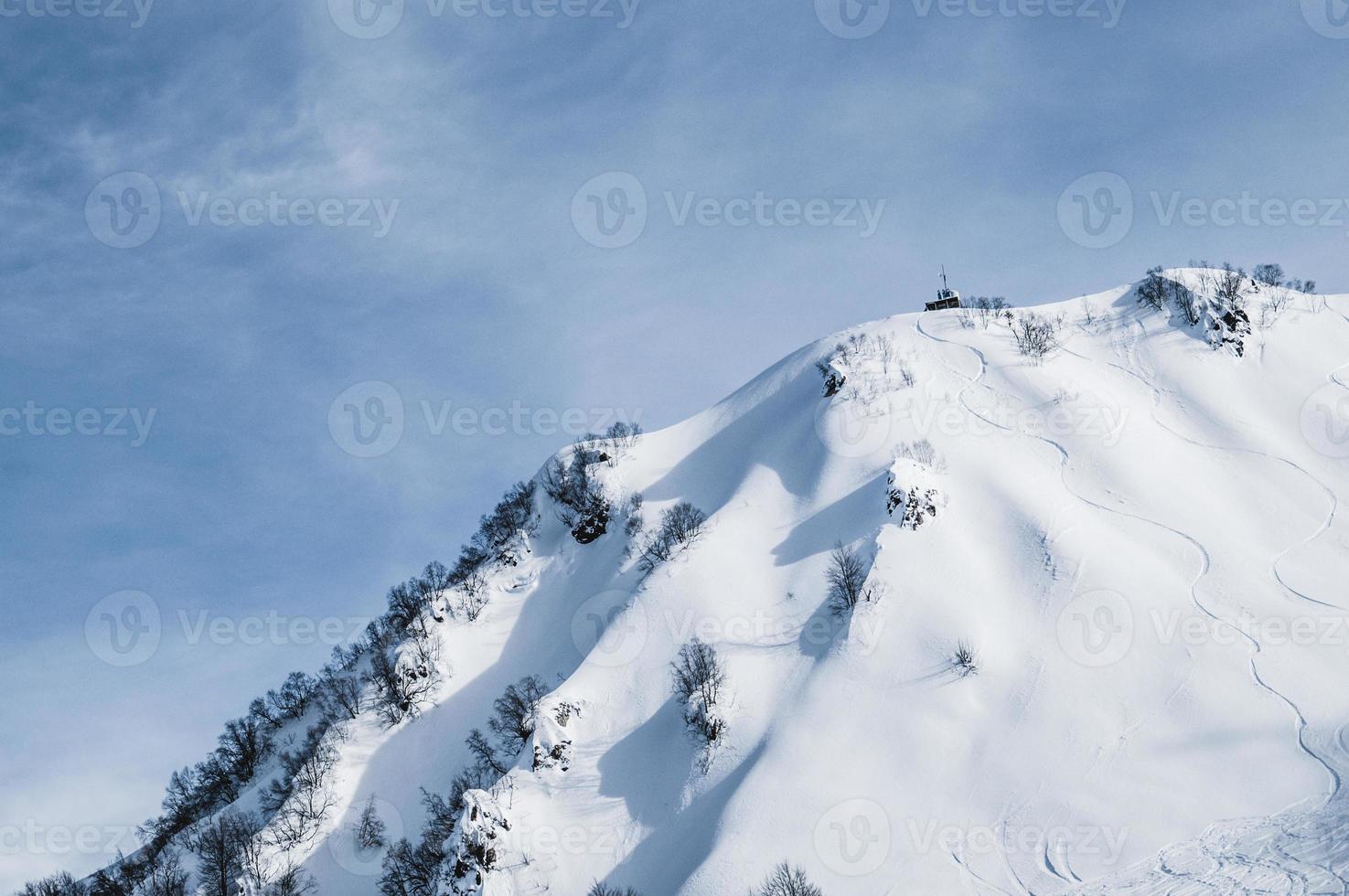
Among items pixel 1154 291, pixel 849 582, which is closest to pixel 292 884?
pixel 849 582

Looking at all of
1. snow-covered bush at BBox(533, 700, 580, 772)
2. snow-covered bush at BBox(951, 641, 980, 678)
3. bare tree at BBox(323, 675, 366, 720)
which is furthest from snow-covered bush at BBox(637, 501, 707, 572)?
bare tree at BBox(323, 675, 366, 720)

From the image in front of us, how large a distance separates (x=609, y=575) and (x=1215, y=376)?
169 feet

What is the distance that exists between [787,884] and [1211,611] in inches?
1179

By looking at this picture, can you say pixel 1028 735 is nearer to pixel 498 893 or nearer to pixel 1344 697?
pixel 1344 697

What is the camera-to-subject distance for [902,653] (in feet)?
173

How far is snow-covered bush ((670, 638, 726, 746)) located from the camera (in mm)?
52594

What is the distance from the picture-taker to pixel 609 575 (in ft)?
239

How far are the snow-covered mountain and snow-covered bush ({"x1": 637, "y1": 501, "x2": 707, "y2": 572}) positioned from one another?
392mm

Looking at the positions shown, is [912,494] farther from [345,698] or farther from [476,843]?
[345,698]

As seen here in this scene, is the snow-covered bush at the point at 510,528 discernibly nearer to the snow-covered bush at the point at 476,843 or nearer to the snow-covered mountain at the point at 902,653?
the snow-covered mountain at the point at 902,653

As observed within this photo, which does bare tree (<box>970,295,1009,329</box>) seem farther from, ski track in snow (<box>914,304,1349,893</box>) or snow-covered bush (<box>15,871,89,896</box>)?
snow-covered bush (<box>15,871,89,896</box>)

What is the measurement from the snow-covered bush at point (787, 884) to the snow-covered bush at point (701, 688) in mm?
10576

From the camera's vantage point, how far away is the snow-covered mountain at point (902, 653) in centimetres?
4253

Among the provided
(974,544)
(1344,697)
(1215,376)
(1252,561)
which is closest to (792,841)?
(974,544)
